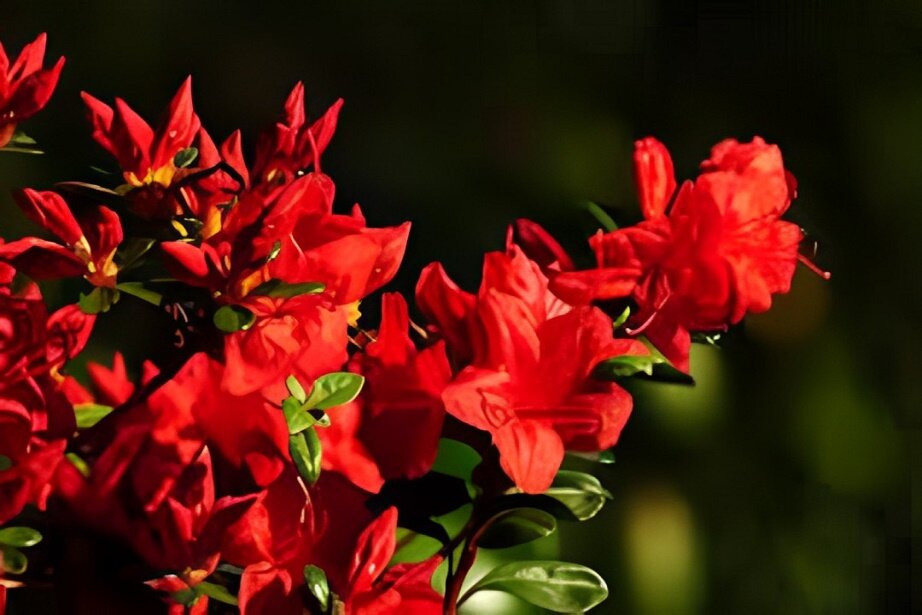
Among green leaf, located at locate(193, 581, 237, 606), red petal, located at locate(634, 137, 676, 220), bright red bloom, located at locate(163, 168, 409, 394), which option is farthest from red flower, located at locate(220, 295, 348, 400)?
red petal, located at locate(634, 137, 676, 220)

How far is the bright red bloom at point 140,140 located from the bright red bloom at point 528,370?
162 mm

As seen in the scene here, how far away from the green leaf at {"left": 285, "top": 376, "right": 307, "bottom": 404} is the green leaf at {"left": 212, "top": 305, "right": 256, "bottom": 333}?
0.04 m

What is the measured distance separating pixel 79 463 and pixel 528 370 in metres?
0.25

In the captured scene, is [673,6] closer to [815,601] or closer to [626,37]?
[626,37]

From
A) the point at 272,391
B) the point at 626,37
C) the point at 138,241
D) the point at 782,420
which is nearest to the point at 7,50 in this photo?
the point at 138,241

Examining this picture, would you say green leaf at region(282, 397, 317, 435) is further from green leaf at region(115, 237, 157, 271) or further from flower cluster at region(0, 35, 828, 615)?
green leaf at region(115, 237, 157, 271)

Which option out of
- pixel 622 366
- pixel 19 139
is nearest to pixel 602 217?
pixel 622 366

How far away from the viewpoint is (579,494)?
2.28ft

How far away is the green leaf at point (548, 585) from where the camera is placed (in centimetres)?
69

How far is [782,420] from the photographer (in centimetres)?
95

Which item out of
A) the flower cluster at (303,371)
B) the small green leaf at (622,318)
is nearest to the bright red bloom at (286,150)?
the flower cluster at (303,371)

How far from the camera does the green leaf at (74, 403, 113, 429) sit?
2.13 ft

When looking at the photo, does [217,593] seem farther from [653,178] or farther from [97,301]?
[653,178]

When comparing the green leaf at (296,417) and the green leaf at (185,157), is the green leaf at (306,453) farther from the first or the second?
the green leaf at (185,157)
